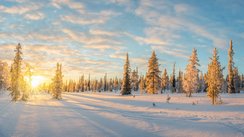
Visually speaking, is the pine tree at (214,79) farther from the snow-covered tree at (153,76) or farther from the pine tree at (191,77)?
the snow-covered tree at (153,76)

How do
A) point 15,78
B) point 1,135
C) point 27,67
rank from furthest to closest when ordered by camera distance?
point 27,67
point 15,78
point 1,135

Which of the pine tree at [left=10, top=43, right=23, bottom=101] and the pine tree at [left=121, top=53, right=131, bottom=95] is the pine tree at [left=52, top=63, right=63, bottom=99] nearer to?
the pine tree at [left=10, top=43, right=23, bottom=101]

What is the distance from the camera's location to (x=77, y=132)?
1542cm

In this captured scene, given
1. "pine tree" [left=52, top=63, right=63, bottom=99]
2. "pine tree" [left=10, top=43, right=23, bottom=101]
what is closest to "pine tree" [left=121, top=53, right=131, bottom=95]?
"pine tree" [left=52, top=63, right=63, bottom=99]

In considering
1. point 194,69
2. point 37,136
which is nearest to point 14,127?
point 37,136

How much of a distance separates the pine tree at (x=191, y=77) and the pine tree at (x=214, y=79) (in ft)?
42.0

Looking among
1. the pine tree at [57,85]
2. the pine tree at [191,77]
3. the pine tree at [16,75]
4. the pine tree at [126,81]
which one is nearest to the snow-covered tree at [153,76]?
the pine tree at [126,81]

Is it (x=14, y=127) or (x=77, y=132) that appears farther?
(x=14, y=127)

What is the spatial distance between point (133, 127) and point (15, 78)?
1660 inches

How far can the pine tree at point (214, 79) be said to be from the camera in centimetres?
4059

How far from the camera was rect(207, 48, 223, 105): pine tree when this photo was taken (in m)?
40.6

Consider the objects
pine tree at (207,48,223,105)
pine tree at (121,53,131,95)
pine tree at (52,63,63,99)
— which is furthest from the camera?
pine tree at (121,53,131,95)

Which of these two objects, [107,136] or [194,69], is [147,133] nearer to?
[107,136]

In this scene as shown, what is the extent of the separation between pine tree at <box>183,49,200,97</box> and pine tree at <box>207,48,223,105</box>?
42.0 feet
